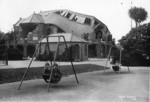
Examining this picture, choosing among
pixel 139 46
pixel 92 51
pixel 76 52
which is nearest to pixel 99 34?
pixel 92 51

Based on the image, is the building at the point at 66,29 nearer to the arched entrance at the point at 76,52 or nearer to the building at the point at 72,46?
the building at the point at 72,46

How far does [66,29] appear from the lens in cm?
7731

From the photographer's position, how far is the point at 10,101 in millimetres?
9156

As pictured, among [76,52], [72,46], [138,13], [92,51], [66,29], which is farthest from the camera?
[66,29]

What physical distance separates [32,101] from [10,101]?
797 millimetres

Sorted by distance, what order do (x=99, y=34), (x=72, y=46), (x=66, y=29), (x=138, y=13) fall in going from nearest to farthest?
(x=72, y=46), (x=138, y=13), (x=66, y=29), (x=99, y=34)

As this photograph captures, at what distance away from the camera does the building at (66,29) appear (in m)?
70.9

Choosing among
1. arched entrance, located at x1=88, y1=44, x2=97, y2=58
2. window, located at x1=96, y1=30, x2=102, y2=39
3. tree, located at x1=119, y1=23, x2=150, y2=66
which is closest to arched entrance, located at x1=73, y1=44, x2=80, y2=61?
tree, located at x1=119, y1=23, x2=150, y2=66

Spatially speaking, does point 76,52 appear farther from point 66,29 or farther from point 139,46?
point 66,29

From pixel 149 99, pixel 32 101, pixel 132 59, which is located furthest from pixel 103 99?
pixel 132 59

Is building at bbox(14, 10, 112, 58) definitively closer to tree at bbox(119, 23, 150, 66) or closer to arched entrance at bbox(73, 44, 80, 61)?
arched entrance at bbox(73, 44, 80, 61)

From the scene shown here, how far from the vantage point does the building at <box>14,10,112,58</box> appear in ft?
233

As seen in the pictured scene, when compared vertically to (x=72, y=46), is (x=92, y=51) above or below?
below

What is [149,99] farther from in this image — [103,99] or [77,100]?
[77,100]
